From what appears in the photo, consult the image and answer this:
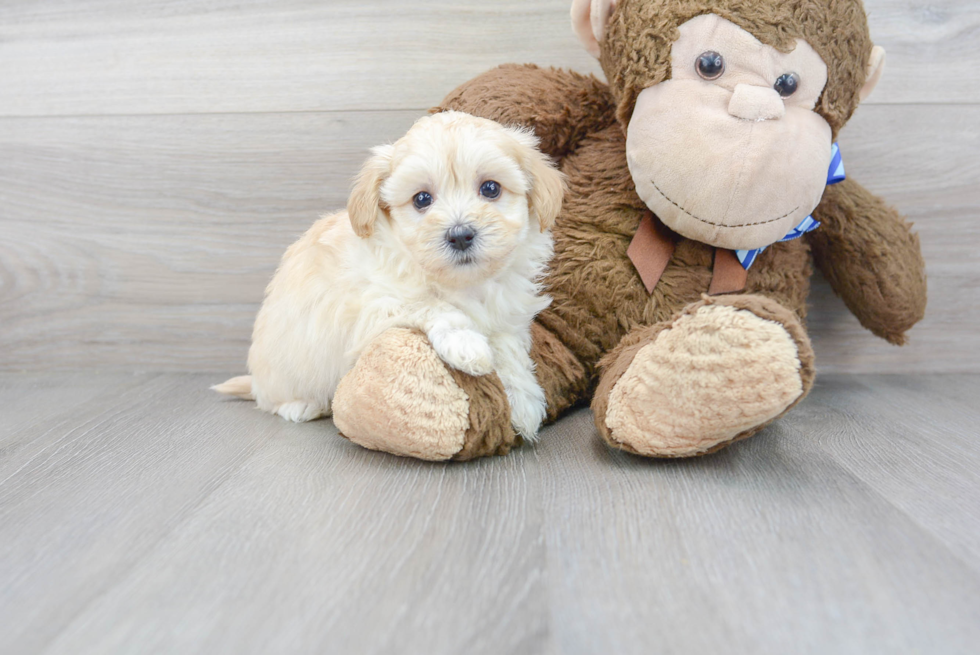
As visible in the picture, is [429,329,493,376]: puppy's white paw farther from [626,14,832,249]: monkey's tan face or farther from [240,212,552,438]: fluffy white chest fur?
[626,14,832,249]: monkey's tan face

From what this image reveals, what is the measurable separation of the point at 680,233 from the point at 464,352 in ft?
1.41

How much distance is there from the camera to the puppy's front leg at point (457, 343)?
95cm

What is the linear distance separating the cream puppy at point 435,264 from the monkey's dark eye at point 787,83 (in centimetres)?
34

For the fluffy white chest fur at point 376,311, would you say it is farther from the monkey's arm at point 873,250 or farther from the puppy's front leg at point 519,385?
the monkey's arm at point 873,250

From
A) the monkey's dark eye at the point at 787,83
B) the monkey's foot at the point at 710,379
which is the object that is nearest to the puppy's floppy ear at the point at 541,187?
the monkey's foot at the point at 710,379

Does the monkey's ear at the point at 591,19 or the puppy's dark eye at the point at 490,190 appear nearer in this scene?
the puppy's dark eye at the point at 490,190

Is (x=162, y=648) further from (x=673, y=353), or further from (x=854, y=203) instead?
(x=854, y=203)

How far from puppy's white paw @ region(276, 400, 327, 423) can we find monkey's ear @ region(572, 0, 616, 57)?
78 cm

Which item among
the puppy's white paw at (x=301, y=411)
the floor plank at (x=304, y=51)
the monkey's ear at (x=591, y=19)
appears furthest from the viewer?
the floor plank at (x=304, y=51)

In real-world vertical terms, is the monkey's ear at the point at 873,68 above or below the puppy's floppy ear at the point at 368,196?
above

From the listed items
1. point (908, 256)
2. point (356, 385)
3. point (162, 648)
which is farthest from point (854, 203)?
point (162, 648)

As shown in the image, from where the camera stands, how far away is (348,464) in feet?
3.31

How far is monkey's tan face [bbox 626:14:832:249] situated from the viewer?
99cm

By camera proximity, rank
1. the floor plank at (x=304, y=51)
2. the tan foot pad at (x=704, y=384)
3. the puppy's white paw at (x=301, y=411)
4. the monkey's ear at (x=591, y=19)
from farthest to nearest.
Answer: the floor plank at (x=304, y=51)
the puppy's white paw at (x=301, y=411)
the monkey's ear at (x=591, y=19)
the tan foot pad at (x=704, y=384)
